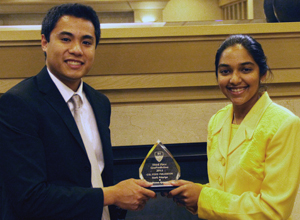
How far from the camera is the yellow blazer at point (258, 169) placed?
1229 mm

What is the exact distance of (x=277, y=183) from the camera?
123 centimetres

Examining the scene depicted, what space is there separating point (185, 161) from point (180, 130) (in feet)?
0.80

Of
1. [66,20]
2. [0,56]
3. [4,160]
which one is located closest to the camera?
[4,160]

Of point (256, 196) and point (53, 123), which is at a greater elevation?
point (53, 123)

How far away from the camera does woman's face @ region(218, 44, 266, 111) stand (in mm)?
1360

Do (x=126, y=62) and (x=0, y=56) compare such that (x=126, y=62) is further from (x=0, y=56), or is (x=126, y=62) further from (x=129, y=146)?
(x=0, y=56)

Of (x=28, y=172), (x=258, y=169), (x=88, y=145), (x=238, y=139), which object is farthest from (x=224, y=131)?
(x=28, y=172)

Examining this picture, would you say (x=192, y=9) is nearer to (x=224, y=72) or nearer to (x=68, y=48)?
(x=224, y=72)

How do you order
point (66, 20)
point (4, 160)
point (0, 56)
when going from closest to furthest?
point (4, 160), point (66, 20), point (0, 56)

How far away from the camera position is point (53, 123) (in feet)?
4.31

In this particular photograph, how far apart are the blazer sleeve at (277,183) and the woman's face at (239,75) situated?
0.23m

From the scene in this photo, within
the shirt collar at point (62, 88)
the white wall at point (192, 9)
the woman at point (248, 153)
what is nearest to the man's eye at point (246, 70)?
the woman at point (248, 153)

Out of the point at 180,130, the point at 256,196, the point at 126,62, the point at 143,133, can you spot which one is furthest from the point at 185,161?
the point at 256,196

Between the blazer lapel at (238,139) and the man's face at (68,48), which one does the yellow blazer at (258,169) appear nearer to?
the blazer lapel at (238,139)
